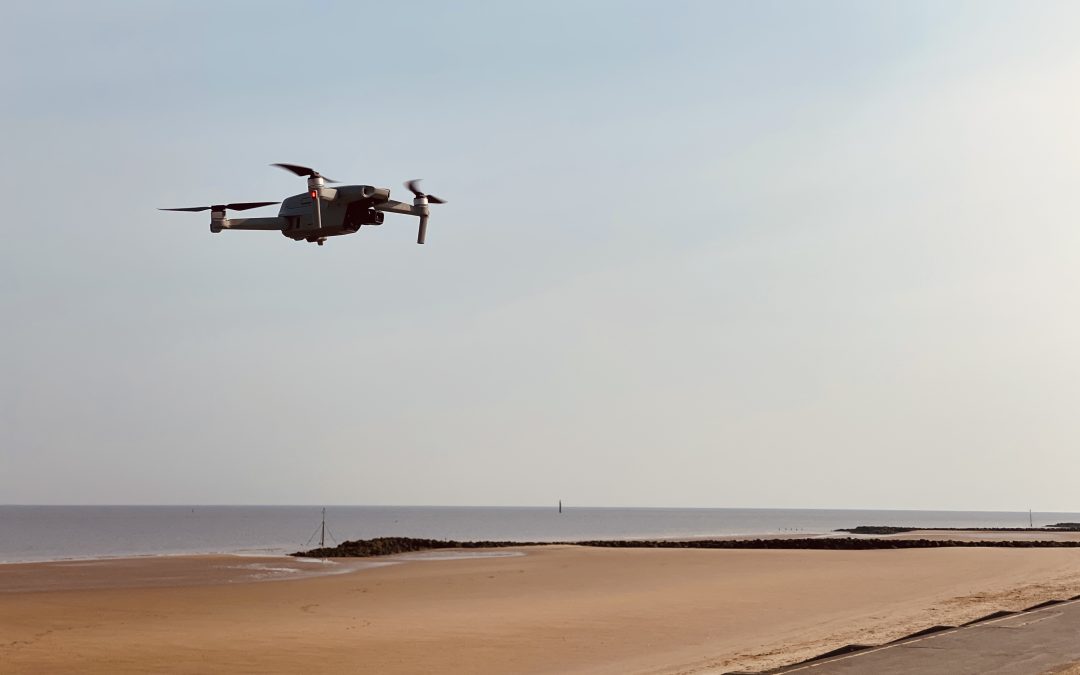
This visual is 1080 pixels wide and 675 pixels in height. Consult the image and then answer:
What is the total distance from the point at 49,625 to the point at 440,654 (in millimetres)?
11660

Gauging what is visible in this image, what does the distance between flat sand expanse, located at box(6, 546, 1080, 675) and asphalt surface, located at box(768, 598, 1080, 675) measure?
1.69 m

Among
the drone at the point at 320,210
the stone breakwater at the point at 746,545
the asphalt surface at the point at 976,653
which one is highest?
the drone at the point at 320,210

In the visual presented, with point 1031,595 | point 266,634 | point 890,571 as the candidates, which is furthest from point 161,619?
point 890,571

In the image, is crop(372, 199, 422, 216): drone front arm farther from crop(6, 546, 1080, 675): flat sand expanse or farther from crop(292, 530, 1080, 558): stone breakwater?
crop(292, 530, 1080, 558): stone breakwater

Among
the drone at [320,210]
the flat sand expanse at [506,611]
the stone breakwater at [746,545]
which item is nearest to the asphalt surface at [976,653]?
the flat sand expanse at [506,611]

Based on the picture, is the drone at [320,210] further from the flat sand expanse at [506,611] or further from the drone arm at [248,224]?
the flat sand expanse at [506,611]

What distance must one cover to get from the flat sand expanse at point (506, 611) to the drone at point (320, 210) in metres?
8.15

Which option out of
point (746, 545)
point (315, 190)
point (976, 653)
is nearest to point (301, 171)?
point (315, 190)

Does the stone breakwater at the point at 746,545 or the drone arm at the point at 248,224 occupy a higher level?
the drone arm at the point at 248,224

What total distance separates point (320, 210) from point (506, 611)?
13781 mm

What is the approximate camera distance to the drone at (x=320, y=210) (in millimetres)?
19531

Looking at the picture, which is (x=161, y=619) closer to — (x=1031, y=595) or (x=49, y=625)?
(x=49, y=625)

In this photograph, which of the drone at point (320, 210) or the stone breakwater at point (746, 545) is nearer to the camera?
the drone at point (320, 210)

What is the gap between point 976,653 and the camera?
17234 millimetres
